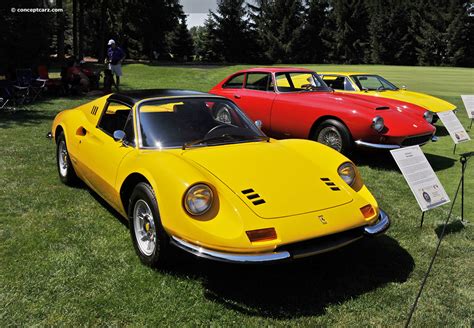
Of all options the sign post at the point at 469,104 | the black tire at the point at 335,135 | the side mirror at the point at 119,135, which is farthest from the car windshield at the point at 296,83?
the side mirror at the point at 119,135

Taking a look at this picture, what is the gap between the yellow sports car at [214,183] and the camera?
286cm

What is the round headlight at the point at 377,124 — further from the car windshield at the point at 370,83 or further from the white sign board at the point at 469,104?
the white sign board at the point at 469,104

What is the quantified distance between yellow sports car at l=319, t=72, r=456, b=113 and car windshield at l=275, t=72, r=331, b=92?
5.86ft

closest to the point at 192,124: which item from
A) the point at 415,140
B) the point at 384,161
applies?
the point at 415,140

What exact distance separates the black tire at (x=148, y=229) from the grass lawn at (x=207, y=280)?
0.12 metres

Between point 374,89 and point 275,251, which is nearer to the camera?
point 275,251

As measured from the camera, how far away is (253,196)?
3.05 m

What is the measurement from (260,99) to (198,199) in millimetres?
5315

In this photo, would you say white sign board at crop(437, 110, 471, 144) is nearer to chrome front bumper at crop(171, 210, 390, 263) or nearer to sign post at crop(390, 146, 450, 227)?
sign post at crop(390, 146, 450, 227)

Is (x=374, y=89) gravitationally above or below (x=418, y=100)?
above

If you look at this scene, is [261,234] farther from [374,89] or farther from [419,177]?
[374,89]

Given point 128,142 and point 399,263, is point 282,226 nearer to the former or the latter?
Answer: point 399,263

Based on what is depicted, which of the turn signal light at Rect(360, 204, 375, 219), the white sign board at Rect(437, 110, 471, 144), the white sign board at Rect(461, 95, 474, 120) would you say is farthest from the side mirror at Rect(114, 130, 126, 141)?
the white sign board at Rect(461, 95, 474, 120)

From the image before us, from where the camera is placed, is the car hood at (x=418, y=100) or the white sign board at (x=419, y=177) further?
the car hood at (x=418, y=100)
